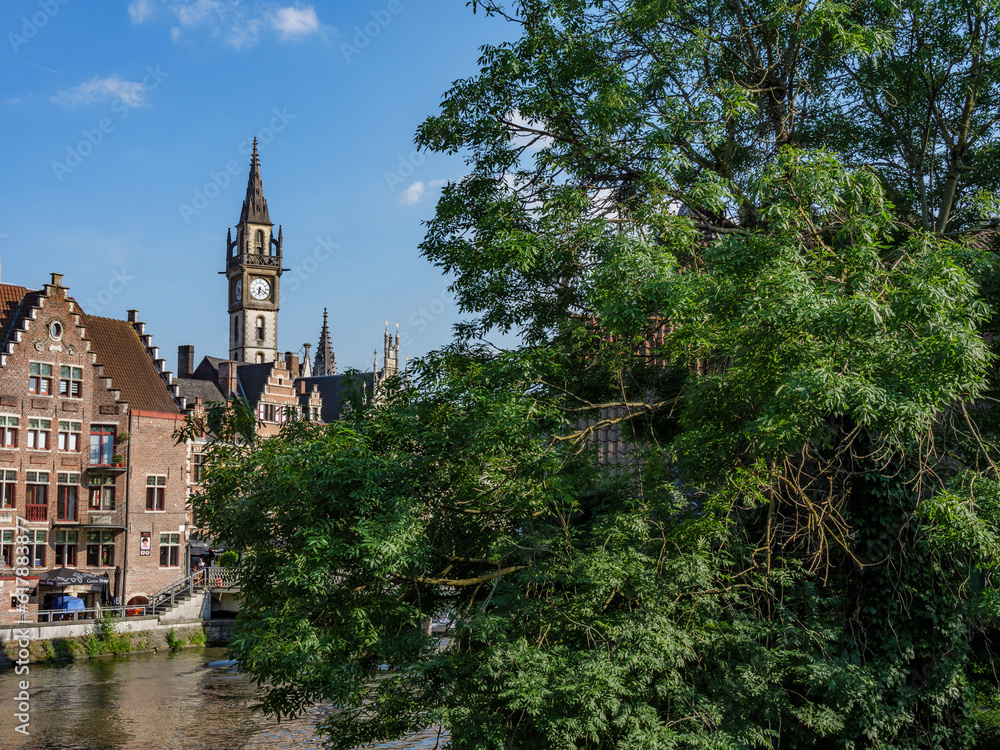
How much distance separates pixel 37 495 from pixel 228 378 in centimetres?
1814

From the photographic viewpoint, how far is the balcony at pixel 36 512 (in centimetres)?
3959

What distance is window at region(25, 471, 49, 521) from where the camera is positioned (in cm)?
3972

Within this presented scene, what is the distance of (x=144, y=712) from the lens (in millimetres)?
24781

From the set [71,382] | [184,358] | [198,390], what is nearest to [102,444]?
[71,382]

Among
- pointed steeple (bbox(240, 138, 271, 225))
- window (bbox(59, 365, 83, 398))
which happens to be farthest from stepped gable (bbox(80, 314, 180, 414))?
pointed steeple (bbox(240, 138, 271, 225))

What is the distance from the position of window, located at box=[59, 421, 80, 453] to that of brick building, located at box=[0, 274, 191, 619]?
46mm

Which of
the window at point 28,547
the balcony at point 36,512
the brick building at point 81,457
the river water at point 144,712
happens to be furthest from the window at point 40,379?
the river water at point 144,712

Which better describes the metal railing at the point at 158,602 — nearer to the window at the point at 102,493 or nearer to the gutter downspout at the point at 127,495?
the gutter downspout at the point at 127,495

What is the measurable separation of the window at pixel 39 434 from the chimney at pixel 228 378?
16120 millimetres

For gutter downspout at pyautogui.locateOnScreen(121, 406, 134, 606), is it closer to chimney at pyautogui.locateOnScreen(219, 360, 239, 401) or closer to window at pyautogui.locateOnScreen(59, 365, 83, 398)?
window at pyautogui.locateOnScreen(59, 365, 83, 398)

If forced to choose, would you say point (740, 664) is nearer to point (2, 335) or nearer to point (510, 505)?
point (510, 505)

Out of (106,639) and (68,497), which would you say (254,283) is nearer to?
(68,497)

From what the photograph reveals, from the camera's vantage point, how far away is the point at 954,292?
1049 centimetres

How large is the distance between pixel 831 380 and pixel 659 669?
4482 millimetres
